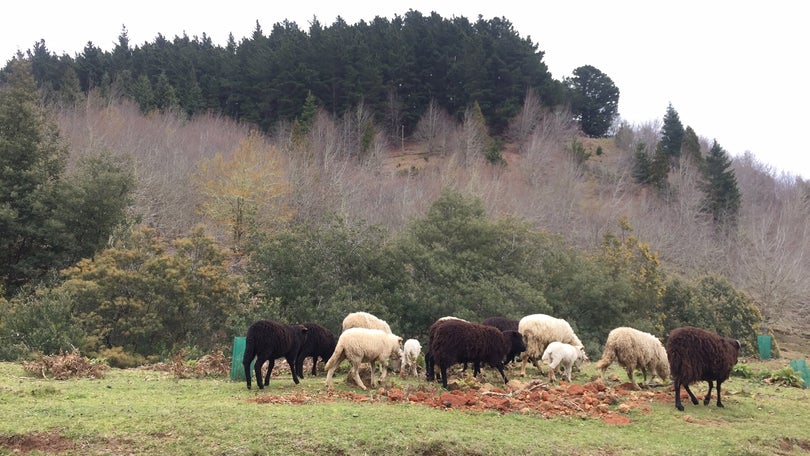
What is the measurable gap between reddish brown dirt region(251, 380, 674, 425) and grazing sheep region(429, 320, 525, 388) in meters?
0.66

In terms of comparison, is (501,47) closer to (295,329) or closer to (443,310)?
(443,310)

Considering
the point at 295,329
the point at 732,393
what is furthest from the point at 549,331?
the point at 295,329

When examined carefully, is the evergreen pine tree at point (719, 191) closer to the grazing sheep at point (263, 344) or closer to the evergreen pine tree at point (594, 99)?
the evergreen pine tree at point (594, 99)

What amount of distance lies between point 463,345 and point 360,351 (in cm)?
223

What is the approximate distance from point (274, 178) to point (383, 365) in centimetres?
3446

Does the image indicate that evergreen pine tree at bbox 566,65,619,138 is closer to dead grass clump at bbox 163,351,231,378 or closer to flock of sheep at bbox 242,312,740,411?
flock of sheep at bbox 242,312,740,411

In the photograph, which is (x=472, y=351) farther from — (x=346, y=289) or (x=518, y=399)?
(x=346, y=289)

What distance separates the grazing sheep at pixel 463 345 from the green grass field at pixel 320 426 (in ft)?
7.22

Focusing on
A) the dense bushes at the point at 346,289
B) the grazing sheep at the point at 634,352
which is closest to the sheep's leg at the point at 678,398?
the grazing sheep at the point at 634,352

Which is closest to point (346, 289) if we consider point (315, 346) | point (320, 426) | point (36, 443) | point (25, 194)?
point (315, 346)

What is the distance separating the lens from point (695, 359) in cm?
1250

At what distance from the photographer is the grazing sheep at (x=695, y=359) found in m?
12.4

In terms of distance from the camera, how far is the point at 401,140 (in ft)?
257

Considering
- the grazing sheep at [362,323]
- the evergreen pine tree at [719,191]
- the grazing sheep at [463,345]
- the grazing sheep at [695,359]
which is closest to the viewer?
the grazing sheep at [695,359]
